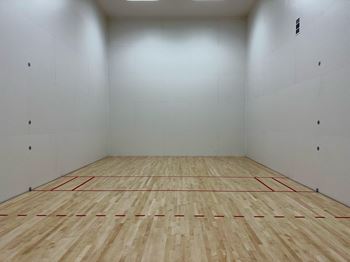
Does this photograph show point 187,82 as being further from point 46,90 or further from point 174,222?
point 174,222

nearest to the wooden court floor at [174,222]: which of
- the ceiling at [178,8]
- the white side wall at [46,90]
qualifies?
the white side wall at [46,90]

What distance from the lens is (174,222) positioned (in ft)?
8.50

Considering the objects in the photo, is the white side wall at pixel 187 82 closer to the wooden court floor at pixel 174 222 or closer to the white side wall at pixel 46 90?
the white side wall at pixel 46 90

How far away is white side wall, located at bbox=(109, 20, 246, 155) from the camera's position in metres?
8.11

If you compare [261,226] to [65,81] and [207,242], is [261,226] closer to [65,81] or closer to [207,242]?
[207,242]

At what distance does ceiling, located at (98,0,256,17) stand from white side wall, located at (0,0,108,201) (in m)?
0.89

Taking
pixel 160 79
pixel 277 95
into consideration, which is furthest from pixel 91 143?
pixel 277 95

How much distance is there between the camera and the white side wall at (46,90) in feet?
11.3

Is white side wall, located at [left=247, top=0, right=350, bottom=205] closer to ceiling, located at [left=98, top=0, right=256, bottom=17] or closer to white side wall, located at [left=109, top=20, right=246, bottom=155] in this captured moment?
ceiling, located at [left=98, top=0, right=256, bottom=17]

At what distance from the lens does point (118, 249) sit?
6.65ft

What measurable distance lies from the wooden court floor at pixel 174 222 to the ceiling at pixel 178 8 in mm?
4950

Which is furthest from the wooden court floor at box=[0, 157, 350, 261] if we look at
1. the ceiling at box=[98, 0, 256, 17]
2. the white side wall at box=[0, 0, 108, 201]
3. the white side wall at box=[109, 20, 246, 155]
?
the ceiling at box=[98, 0, 256, 17]

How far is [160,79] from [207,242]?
21.2 feet

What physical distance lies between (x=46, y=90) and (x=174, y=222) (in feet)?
10.1
